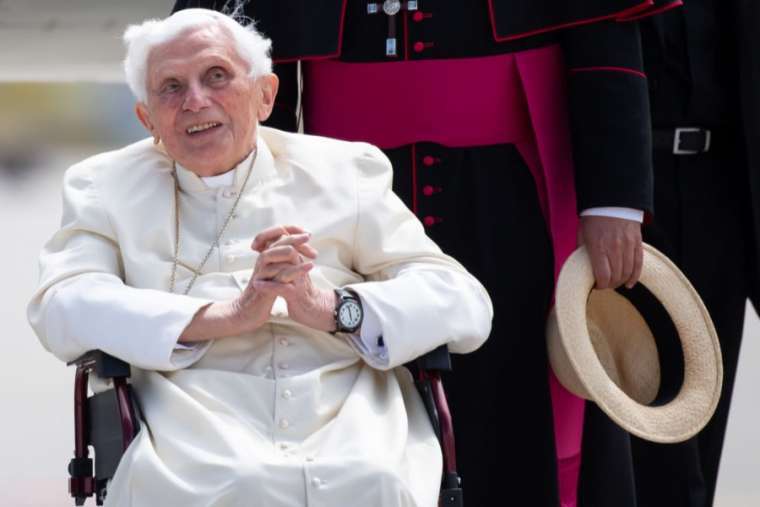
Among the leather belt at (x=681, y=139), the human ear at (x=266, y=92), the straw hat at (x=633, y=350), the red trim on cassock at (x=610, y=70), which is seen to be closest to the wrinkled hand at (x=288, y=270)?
the human ear at (x=266, y=92)

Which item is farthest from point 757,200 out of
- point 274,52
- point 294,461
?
point 294,461

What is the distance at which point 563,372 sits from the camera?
476 centimetres

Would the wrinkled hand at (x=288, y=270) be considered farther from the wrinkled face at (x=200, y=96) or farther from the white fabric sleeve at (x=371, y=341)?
the wrinkled face at (x=200, y=96)

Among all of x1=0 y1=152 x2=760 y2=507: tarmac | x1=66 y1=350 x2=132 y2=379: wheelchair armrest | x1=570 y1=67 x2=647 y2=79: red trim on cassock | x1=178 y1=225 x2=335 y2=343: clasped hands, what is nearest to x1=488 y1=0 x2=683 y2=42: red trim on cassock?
x1=570 y1=67 x2=647 y2=79: red trim on cassock

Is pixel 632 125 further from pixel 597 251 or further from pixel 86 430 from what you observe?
pixel 86 430

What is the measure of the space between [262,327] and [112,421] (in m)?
0.38

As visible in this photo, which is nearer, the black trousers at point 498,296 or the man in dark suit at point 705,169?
the black trousers at point 498,296

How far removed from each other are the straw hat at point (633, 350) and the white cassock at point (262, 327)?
36 cm

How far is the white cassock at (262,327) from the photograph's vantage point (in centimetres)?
395

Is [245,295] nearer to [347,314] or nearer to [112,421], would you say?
[347,314]

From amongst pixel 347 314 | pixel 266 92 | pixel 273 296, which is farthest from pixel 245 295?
pixel 266 92

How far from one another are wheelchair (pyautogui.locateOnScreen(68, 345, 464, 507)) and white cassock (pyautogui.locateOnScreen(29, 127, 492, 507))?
3 cm

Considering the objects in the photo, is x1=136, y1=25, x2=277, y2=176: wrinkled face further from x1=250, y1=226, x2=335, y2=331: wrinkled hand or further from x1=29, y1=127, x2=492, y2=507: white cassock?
x1=250, y1=226, x2=335, y2=331: wrinkled hand

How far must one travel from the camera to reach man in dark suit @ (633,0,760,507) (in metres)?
5.11
